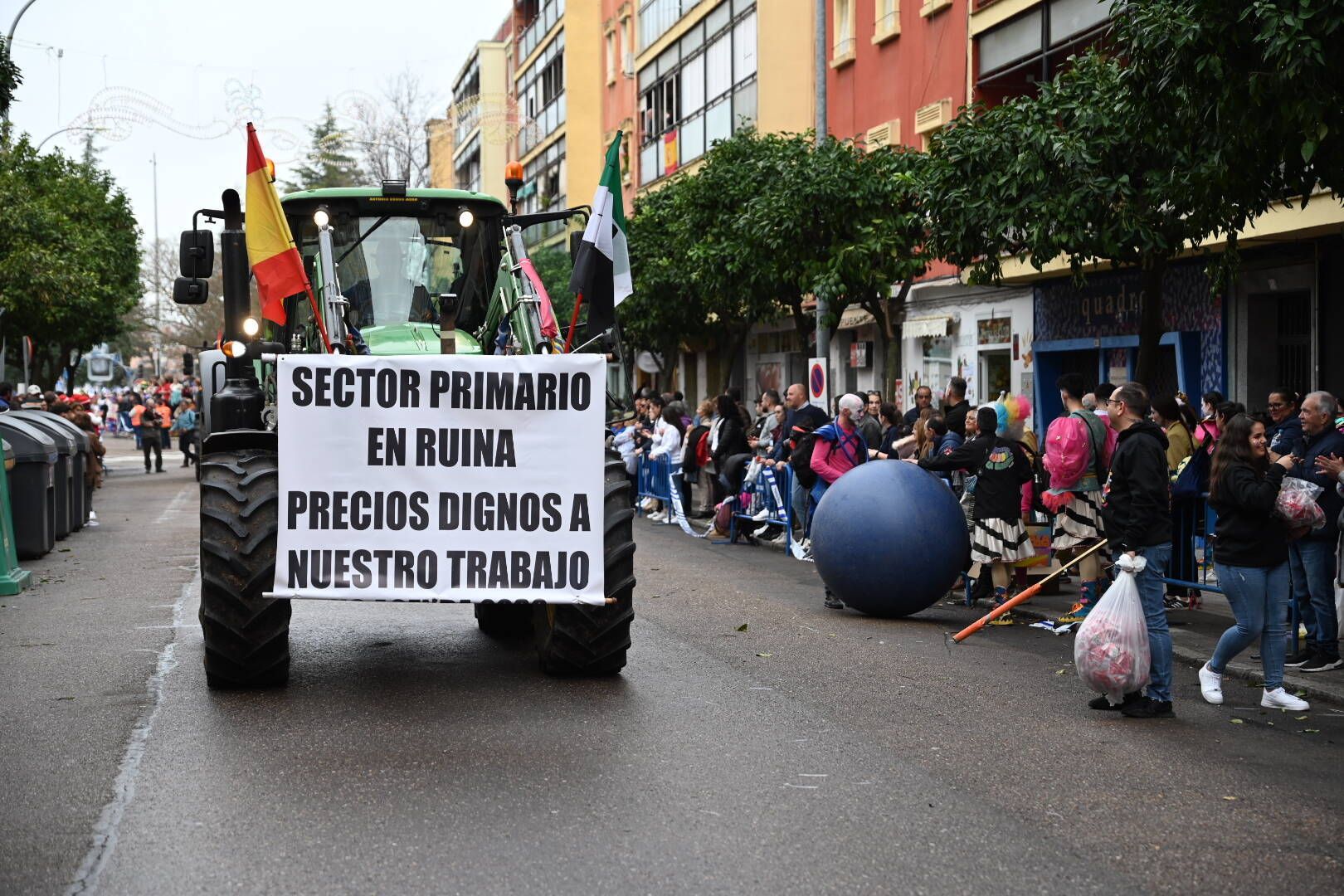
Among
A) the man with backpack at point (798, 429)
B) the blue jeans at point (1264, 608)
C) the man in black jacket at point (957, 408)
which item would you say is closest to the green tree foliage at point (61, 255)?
the man with backpack at point (798, 429)

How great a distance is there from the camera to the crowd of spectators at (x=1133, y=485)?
846cm

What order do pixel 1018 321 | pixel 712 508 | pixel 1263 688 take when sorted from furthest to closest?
pixel 1018 321
pixel 712 508
pixel 1263 688

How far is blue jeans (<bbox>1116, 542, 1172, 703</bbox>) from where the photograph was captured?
8281 mm

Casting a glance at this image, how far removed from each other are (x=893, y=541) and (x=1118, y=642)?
3.85 m

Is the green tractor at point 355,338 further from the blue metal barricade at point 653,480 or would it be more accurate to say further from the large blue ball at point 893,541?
the blue metal barricade at point 653,480

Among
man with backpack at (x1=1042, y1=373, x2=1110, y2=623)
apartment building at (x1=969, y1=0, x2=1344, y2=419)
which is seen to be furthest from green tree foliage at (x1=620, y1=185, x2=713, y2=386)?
man with backpack at (x1=1042, y1=373, x2=1110, y2=623)

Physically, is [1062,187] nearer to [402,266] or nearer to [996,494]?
[996,494]

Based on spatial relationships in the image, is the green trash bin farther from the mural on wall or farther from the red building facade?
the red building facade

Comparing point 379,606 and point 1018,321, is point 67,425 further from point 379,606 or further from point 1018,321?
point 1018,321

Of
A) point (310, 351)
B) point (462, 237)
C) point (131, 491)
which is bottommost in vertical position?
point (131, 491)

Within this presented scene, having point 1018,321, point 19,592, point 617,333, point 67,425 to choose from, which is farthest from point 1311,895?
point 1018,321

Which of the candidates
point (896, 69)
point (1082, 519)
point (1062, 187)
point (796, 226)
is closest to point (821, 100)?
point (796, 226)

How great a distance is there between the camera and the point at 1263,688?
895 cm

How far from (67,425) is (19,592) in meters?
7.40
